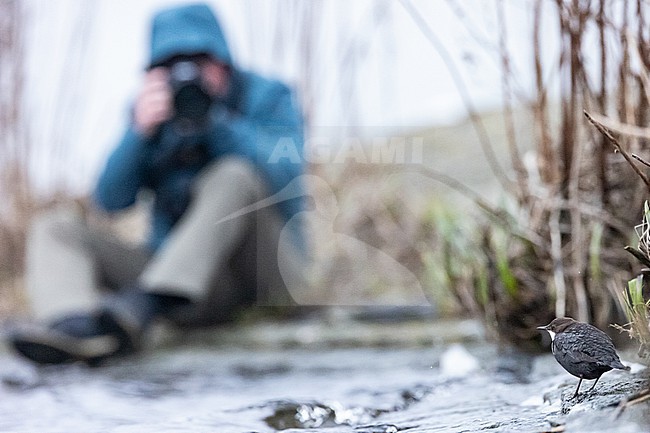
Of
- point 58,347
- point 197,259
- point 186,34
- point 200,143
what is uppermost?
point 186,34

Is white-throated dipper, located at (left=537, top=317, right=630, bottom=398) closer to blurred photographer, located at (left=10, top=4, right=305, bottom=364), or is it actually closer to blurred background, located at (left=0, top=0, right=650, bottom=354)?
blurred background, located at (left=0, top=0, right=650, bottom=354)

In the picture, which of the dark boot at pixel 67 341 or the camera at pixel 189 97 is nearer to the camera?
the dark boot at pixel 67 341

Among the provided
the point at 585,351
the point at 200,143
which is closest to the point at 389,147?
the point at 200,143

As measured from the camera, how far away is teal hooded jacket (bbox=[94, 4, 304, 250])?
1.67 meters

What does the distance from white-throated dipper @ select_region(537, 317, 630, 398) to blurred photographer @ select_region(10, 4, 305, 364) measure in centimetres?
95

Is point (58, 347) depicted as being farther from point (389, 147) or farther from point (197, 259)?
point (389, 147)

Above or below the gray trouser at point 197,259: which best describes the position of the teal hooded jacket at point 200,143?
above

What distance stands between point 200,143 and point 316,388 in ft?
3.01

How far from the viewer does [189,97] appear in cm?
153

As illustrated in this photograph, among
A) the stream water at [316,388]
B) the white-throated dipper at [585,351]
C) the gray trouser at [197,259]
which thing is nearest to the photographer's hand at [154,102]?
the gray trouser at [197,259]

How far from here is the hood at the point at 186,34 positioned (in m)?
1.67

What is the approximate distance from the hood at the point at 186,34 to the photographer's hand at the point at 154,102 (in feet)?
0.22

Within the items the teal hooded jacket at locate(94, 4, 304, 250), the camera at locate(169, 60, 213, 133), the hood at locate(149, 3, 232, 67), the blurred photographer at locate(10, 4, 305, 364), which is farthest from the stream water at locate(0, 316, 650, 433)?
the hood at locate(149, 3, 232, 67)

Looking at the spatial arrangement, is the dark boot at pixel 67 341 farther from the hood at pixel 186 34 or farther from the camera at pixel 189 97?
the hood at pixel 186 34
